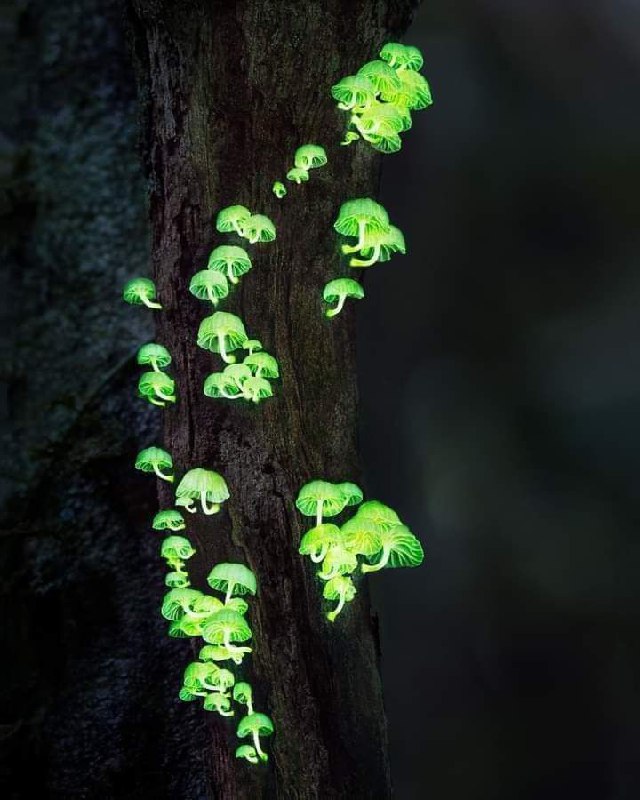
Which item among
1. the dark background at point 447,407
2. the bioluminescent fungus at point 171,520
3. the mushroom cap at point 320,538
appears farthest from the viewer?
the dark background at point 447,407

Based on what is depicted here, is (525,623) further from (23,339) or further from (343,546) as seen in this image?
(23,339)

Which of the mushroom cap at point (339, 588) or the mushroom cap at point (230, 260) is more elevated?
the mushroom cap at point (230, 260)

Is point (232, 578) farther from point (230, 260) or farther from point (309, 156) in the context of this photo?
point (309, 156)

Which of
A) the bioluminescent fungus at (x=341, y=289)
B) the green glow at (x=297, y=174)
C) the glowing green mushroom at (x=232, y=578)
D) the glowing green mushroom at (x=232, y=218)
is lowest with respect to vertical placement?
the glowing green mushroom at (x=232, y=578)

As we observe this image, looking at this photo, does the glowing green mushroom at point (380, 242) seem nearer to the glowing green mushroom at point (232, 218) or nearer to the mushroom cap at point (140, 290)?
the glowing green mushroom at point (232, 218)

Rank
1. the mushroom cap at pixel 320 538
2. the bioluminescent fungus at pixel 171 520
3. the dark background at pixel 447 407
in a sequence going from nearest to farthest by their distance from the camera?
the mushroom cap at pixel 320 538 < the bioluminescent fungus at pixel 171 520 < the dark background at pixel 447 407

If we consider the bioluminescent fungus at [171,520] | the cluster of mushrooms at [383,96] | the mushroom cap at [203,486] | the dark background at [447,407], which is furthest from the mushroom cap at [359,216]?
the dark background at [447,407]

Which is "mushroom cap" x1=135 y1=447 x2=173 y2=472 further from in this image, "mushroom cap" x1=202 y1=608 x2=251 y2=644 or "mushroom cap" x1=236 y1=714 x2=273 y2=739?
"mushroom cap" x1=236 y1=714 x2=273 y2=739

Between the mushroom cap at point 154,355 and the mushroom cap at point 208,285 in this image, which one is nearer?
the mushroom cap at point 208,285

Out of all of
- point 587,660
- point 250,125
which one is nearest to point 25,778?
point 587,660
